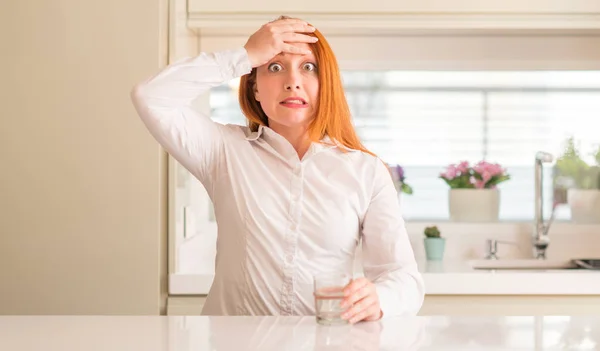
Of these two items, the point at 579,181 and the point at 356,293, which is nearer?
the point at 356,293

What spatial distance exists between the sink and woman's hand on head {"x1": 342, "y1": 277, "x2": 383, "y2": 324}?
5.42 ft

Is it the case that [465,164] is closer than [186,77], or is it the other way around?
[186,77]

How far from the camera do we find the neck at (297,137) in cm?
183

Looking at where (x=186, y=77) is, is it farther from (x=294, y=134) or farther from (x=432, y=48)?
(x=432, y=48)

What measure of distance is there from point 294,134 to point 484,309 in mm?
992

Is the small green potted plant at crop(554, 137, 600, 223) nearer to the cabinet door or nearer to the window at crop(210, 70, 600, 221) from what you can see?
the window at crop(210, 70, 600, 221)

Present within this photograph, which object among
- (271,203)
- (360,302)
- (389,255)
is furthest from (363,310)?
(271,203)

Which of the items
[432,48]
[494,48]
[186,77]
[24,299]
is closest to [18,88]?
[24,299]

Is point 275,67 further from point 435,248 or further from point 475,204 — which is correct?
point 475,204

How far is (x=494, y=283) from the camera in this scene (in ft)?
8.19

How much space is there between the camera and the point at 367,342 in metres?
1.21

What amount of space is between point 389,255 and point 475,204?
5.12 feet

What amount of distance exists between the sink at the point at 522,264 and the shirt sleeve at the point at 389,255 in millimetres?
1311

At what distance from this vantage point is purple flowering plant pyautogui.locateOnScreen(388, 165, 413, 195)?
3.17 metres
